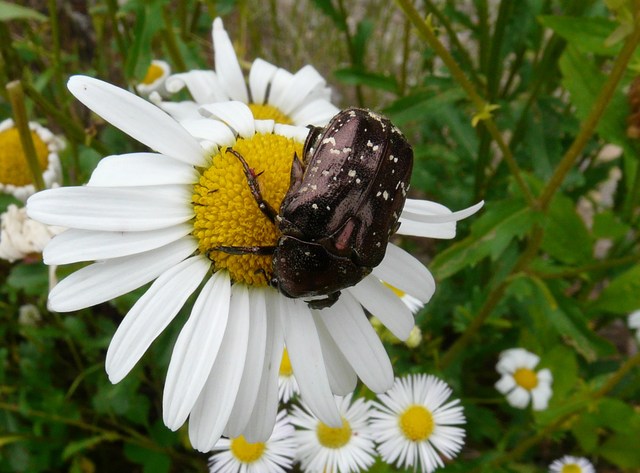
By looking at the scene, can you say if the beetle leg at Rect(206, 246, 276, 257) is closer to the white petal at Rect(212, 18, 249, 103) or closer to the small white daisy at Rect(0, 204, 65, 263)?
the small white daisy at Rect(0, 204, 65, 263)

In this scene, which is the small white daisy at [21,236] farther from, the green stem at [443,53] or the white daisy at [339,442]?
the green stem at [443,53]

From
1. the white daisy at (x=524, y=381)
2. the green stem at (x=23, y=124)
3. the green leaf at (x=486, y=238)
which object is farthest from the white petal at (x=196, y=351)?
the white daisy at (x=524, y=381)

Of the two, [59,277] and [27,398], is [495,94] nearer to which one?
[59,277]

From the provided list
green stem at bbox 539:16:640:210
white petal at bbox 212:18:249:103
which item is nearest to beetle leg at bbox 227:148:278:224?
white petal at bbox 212:18:249:103

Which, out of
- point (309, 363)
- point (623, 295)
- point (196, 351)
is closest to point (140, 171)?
point (196, 351)

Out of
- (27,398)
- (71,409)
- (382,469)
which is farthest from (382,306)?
(27,398)

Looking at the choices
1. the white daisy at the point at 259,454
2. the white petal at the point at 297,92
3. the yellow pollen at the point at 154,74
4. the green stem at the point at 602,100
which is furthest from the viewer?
the yellow pollen at the point at 154,74

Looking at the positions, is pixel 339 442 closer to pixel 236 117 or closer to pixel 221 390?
pixel 221 390
